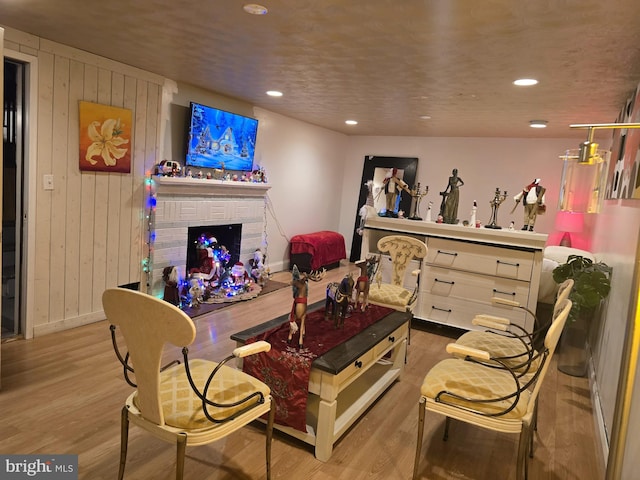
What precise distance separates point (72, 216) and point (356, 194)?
204 inches

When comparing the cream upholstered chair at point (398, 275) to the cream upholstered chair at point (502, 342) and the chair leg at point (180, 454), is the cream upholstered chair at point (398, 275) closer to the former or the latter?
the cream upholstered chair at point (502, 342)

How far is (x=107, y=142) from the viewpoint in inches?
150

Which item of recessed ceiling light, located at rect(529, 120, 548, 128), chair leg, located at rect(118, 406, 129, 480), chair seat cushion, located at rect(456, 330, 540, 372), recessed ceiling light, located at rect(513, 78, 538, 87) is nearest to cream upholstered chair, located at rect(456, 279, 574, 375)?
chair seat cushion, located at rect(456, 330, 540, 372)

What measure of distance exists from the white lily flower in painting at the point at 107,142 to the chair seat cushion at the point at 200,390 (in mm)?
2430


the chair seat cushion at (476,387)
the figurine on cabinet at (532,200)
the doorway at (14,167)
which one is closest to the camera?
the chair seat cushion at (476,387)

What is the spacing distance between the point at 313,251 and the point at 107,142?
3.46 m

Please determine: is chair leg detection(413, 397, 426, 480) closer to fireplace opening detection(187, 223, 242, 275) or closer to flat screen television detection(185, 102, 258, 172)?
fireplace opening detection(187, 223, 242, 275)

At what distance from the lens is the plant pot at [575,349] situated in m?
3.58

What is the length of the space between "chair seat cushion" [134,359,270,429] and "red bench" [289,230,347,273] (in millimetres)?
4406

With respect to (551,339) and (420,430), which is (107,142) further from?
(551,339)

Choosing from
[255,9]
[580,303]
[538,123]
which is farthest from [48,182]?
[538,123]

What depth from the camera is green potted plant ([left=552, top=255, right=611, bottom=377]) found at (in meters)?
3.32

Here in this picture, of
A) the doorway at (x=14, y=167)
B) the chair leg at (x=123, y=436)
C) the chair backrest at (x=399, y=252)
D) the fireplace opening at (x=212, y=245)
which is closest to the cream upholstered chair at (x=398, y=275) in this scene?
A: the chair backrest at (x=399, y=252)

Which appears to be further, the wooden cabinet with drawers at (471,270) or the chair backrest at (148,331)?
the wooden cabinet with drawers at (471,270)
